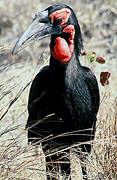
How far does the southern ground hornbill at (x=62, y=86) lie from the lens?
7.29 feet

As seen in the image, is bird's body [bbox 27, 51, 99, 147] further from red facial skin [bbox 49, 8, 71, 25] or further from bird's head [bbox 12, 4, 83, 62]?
red facial skin [bbox 49, 8, 71, 25]

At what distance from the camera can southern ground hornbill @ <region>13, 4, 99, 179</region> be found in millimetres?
2223

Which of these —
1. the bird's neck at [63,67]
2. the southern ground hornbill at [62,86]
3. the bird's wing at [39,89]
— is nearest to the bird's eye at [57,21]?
the southern ground hornbill at [62,86]

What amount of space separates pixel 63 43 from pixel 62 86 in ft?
0.90

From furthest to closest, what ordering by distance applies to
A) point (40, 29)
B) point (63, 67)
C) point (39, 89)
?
1. point (39, 89)
2. point (63, 67)
3. point (40, 29)

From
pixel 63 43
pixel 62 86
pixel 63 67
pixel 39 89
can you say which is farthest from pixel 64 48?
pixel 39 89

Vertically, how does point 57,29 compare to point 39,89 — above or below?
above

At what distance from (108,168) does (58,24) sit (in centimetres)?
88

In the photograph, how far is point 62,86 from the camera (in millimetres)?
2373

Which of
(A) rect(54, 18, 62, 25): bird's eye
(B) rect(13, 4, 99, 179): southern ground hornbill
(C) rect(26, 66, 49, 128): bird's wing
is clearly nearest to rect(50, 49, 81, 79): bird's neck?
(B) rect(13, 4, 99, 179): southern ground hornbill

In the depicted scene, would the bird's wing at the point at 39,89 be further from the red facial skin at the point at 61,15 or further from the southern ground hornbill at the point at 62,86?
the red facial skin at the point at 61,15

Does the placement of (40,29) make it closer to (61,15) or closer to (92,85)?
(61,15)

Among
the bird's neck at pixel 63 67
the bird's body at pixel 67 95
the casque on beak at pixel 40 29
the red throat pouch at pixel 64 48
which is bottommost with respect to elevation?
the bird's body at pixel 67 95

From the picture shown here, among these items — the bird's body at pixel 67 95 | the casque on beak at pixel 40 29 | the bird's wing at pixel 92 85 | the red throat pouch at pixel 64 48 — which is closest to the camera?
the casque on beak at pixel 40 29
